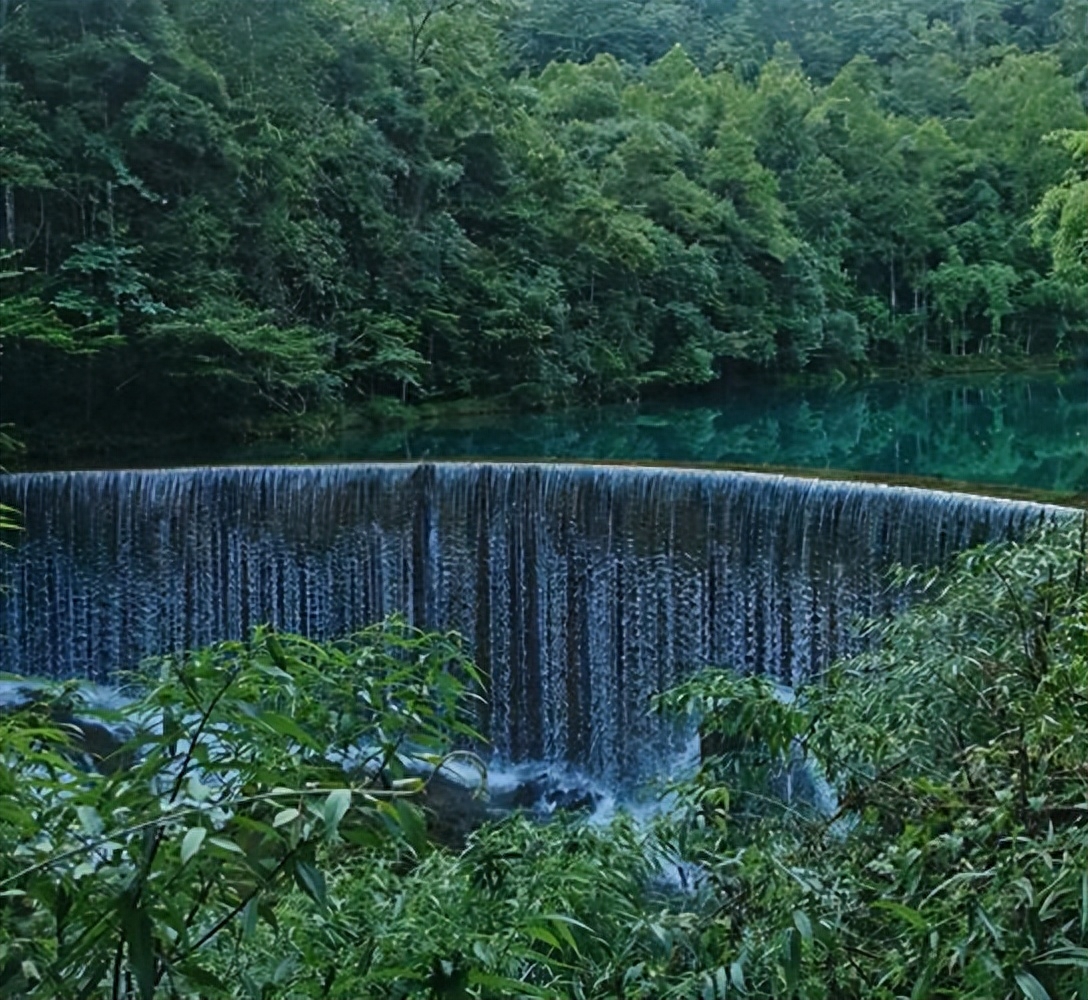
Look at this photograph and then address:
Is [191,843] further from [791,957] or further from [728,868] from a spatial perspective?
[728,868]

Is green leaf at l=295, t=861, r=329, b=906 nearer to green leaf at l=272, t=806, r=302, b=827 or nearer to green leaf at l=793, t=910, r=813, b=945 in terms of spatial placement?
green leaf at l=272, t=806, r=302, b=827

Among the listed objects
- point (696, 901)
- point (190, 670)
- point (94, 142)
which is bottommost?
point (696, 901)

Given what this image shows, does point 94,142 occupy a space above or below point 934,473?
above

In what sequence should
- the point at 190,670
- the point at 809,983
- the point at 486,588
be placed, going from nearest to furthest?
the point at 190,670 < the point at 809,983 < the point at 486,588

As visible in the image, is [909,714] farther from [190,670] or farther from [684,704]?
[190,670]

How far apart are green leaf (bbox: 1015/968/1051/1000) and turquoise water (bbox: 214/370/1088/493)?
783 centimetres

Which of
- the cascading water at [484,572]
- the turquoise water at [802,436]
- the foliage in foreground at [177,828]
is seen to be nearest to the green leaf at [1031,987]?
the foliage in foreground at [177,828]

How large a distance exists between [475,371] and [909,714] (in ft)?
44.8

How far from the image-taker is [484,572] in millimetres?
9109

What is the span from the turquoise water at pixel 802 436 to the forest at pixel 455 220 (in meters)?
0.89

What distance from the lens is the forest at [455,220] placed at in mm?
12016

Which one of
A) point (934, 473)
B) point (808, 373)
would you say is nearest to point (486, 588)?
point (934, 473)

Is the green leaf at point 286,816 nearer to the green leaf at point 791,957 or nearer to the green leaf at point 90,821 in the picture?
the green leaf at point 90,821

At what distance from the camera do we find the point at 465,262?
1573 centimetres
